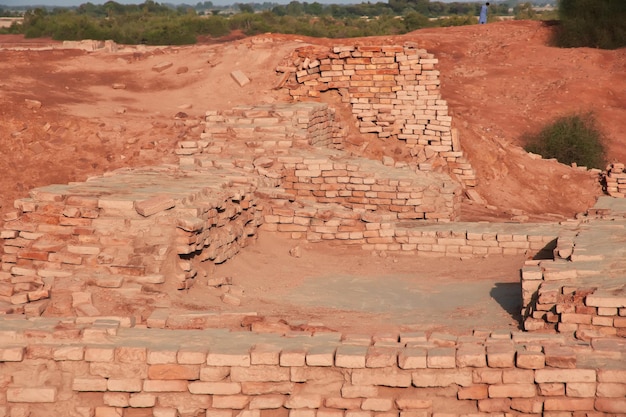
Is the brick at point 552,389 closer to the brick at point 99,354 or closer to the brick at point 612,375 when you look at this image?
the brick at point 612,375

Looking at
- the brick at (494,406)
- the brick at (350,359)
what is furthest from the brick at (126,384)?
the brick at (494,406)

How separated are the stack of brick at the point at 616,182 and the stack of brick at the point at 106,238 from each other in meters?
8.81

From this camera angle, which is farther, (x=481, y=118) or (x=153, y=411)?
(x=481, y=118)

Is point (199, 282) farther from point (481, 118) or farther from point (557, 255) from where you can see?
point (481, 118)

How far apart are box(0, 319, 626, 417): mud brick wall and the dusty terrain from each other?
4.11ft

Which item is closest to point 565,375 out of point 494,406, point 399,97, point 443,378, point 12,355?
point 494,406

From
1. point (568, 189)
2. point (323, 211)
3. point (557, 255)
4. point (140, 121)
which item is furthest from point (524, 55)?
point (557, 255)

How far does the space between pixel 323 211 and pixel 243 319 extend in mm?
4158

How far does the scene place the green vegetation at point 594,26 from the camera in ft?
94.2

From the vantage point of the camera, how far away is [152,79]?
1873cm

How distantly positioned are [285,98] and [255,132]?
3.05m

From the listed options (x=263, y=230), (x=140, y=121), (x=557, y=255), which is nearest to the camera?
(x=557, y=255)

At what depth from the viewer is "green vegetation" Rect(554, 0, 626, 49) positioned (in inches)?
1131

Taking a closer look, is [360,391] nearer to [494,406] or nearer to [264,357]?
[264,357]
